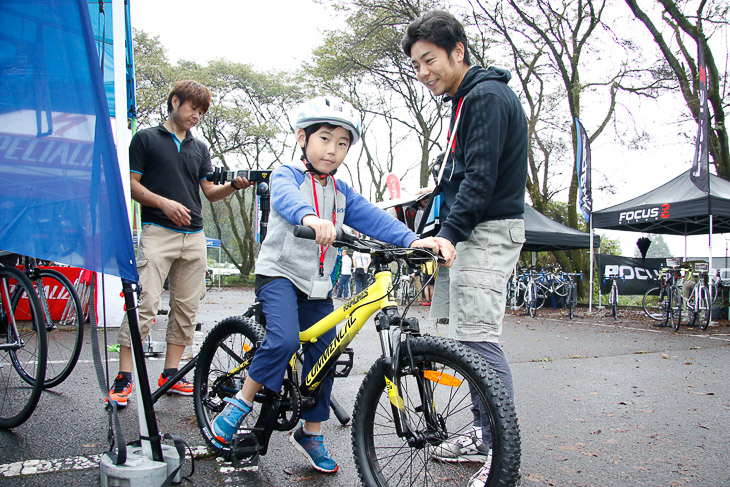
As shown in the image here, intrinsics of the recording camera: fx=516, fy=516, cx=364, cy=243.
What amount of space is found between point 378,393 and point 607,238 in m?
33.4

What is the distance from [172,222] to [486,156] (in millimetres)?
2285

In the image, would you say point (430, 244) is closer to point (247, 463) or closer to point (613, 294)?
point (247, 463)

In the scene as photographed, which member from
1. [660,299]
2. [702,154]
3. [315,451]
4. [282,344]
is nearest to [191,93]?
[282,344]

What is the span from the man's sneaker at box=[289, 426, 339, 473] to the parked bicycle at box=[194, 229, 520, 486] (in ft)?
0.62

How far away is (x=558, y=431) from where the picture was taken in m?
3.22

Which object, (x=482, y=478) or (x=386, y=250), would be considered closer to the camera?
(x=482, y=478)

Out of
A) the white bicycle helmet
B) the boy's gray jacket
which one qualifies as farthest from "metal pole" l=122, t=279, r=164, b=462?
the white bicycle helmet

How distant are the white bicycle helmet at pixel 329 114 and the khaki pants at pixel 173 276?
1624mm

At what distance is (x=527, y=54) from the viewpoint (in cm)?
1819

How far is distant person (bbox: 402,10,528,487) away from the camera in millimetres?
2291

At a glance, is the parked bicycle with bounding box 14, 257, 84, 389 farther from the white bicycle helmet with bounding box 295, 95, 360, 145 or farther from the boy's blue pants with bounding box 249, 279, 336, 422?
the white bicycle helmet with bounding box 295, 95, 360, 145

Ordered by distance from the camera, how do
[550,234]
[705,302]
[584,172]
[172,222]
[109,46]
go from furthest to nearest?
1. [550,234]
2. [584,172]
3. [705,302]
4. [109,46]
5. [172,222]

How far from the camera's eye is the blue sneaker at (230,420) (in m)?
2.35

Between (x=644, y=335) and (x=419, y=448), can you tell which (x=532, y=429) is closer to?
(x=419, y=448)
